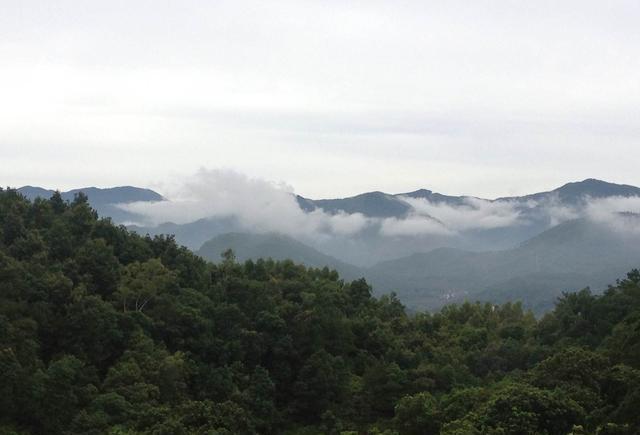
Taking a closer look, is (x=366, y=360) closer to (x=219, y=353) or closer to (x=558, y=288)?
(x=219, y=353)

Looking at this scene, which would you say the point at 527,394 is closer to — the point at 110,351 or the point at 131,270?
the point at 110,351

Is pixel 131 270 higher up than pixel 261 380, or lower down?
higher up

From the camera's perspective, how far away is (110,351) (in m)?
28.2

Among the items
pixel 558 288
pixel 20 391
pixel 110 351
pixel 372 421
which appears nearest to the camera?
pixel 20 391

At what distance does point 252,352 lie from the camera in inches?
1256

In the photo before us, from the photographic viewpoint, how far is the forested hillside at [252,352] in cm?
2197

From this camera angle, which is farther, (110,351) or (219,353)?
(219,353)

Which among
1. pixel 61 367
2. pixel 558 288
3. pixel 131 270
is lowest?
pixel 558 288

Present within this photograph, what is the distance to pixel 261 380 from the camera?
96.8ft

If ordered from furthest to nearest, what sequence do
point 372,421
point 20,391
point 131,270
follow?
1. point 131,270
2. point 372,421
3. point 20,391

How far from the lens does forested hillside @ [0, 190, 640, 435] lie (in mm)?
21969

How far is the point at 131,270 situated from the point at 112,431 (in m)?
13.5

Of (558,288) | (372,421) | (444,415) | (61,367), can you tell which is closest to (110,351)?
(61,367)

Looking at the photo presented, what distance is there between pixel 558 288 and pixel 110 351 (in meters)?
174
